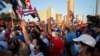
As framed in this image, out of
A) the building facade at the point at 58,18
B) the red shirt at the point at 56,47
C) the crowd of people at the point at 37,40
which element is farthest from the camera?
the building facade at the point at 58,18

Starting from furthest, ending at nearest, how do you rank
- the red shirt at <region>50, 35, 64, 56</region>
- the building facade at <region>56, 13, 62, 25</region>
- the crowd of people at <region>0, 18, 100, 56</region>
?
1. the building facade at <region>56, 13, 62, 25</region>
2. the red shirt at <region>50, 35, 64, 56</region>
3. the crowd of people at <region>0, 18, 100, 56</region>

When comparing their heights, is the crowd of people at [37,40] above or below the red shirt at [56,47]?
above

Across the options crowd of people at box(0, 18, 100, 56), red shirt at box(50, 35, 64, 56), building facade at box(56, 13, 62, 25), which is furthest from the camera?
building facade at box(56, 13, 62, 25)

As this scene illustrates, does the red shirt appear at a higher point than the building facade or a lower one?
lower

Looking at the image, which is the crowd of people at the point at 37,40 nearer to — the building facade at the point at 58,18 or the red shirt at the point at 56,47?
the red shirt at the point at 56,47

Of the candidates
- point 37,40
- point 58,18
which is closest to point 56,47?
point 37,40

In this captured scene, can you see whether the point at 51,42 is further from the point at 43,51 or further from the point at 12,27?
the point at 43,51

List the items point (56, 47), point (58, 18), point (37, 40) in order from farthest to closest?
point (58, 18), point (56, 47), point (37, 40)

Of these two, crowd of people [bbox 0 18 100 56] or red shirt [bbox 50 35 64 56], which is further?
red shirt [bbox 50 35 64 56]

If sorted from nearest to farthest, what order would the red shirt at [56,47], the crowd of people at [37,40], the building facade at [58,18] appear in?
the crowd of people at [37,40] → the red shirt at [56,47] → the building facade at [58,18]

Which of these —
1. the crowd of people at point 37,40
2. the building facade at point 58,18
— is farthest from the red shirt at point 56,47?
the building facade at point 58,18

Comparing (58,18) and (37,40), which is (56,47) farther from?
(58,18)

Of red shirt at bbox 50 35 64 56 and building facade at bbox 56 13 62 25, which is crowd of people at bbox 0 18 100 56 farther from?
building facade at bbox 56 13 62 25

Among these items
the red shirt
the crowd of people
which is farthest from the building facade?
the red shirt
